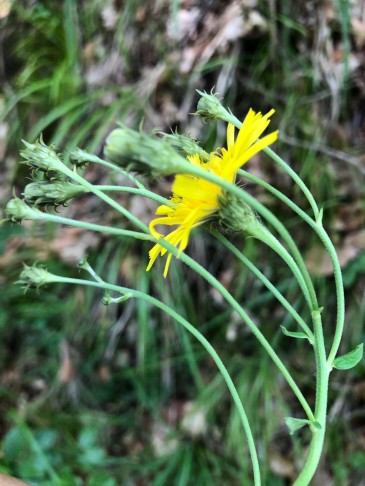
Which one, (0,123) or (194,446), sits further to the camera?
(0,123)

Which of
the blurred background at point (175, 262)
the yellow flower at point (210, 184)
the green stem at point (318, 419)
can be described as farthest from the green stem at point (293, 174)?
the blurred background at point (175, 262)

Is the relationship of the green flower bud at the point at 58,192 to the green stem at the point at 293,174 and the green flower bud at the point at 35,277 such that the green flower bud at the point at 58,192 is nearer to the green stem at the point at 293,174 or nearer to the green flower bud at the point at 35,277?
the green flower bud at the point at 35,277

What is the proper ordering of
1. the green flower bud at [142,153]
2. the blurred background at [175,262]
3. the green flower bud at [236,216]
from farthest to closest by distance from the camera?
the blurred background at [175,262]
the green flower bud at [236,216]
the green flower bud at [142,153]

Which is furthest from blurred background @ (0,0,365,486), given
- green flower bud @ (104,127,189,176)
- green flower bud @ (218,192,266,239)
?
green flower bud @ (104,127,189,176)

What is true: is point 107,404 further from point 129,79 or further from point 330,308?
point 129,79

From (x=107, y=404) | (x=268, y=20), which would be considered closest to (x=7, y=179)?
(x=107, y=404)

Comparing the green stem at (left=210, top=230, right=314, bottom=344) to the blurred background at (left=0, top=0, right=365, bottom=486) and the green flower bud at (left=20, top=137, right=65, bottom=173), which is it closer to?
the green flower bud at (left=20, top=137, right=65, bottom=173)

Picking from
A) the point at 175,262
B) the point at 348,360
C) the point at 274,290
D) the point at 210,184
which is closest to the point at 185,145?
the point at 210,184
